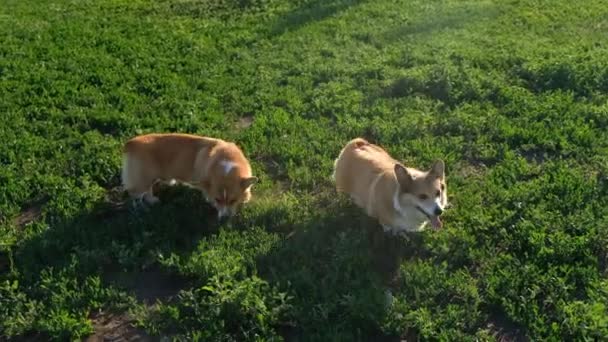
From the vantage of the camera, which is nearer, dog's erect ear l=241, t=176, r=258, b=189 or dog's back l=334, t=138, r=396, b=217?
dog's back l=334, t=138, r=396, b=217

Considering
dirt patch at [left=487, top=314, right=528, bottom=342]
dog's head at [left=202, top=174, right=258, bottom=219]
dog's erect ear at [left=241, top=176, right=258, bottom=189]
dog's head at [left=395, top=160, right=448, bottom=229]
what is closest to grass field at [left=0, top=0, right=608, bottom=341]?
dirt patch at [left=487, top=314, right=528, bottom=342]

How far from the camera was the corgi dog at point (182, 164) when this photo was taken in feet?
19.3

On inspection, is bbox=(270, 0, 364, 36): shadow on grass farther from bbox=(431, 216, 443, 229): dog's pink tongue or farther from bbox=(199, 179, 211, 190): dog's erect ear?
bbox=(431, 216, 443, 229): dog's pink tongue

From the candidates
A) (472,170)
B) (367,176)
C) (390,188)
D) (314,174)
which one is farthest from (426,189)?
(314,174)

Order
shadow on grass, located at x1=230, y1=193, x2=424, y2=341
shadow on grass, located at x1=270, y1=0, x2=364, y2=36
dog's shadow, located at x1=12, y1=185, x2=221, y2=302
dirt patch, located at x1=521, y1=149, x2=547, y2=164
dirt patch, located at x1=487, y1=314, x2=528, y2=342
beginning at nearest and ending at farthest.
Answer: dirt patch, located at x1=487, y1=314, x2=528, y2=342
shadow on grass, located at x1=230, y1=193, x2=424, y2=341
dog's shadow, located at x1=12, y1=185, x2=221, y2=302
dirt patch, located at x1=521, y1=149, x2=547, y2=164
shadow on grass, located at x1=270, y1=0, x2=364, y2=36

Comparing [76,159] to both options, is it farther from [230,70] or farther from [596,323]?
[596,323]

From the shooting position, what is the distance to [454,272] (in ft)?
16.8

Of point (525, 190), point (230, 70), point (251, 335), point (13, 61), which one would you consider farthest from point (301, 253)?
point (13, 61)

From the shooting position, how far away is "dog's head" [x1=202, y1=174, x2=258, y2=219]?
5.76 metres

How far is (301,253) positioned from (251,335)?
944mm

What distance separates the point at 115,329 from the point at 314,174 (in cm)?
250

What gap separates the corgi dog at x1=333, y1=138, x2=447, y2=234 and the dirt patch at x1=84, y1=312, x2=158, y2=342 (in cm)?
213

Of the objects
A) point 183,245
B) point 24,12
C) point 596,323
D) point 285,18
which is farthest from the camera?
point 24,12

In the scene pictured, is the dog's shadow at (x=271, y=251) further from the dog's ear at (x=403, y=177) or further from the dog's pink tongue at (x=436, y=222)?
the dog's ear at (x=403, y=177)
